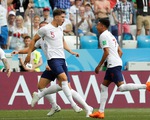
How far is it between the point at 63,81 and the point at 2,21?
A: 7362mm

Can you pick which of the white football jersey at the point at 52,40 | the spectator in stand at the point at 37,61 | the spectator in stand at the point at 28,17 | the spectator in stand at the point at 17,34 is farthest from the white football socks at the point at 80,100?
the spectator in stand at the point at 28,17

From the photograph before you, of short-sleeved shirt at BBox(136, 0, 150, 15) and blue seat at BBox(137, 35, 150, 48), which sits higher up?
short-sleeved shirt at BBox(136, 0, 150, 15)

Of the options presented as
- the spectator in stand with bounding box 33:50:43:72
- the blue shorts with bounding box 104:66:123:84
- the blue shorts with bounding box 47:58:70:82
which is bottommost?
the spectator in stand with bounding box 33:50:43:72

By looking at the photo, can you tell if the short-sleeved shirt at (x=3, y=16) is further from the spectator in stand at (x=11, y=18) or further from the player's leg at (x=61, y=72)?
the player's leg at (x=61, y=72)

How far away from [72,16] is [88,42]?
103 cm

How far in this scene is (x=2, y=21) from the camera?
76.0 feet

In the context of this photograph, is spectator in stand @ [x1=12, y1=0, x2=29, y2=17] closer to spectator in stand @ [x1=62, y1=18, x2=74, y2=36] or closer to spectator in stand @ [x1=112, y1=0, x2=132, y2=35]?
spectator in stand @ [x1=62, y1=18, x2=74, y2=36]

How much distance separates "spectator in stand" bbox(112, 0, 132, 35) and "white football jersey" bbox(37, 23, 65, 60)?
7667 millimetres

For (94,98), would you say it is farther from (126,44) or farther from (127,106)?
(126,44)

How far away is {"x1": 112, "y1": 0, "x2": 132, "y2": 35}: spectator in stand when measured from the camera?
24.2 m

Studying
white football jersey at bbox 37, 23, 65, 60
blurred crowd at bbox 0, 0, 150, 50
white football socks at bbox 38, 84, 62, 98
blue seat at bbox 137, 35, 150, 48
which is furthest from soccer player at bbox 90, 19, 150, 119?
blue seat at bbox 137, 35, 150, 48

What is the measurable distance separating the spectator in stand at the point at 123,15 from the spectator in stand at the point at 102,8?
10.3 inches

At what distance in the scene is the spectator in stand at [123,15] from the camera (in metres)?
24.2

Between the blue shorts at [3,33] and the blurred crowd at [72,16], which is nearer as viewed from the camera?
the blue shorts at [3,33]
